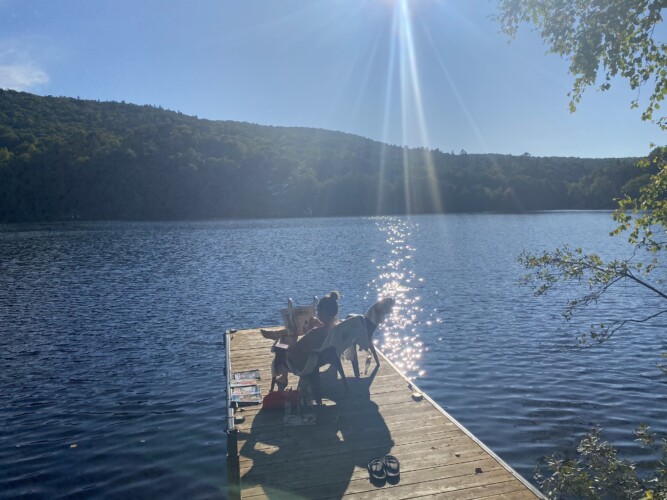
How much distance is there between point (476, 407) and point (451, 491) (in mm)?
6500

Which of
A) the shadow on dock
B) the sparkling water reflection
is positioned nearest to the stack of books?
the shadow on dock

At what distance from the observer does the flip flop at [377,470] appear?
6.91 metres

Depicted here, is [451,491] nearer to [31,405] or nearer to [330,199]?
[31,405]

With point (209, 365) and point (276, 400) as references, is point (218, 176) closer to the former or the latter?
point (209, 365)

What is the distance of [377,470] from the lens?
7.05m

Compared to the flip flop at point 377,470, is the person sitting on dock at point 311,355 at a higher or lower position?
higher

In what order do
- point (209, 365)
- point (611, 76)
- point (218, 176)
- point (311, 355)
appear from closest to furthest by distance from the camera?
1. point (611, 76)
2. point (311, 355)
3. point (209, 365)
4. point (218, 176)

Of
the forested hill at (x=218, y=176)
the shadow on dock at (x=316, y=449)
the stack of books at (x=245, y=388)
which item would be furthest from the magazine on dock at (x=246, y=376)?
the forested hill at (x=218, y=176)

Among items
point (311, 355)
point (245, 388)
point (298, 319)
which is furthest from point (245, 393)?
point (311, 355)

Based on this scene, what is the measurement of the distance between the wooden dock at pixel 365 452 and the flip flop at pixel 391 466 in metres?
0.09

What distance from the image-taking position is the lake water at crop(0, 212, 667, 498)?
34.4 ft

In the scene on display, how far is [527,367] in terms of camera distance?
51.6 feet

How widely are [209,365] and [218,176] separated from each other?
122568mm

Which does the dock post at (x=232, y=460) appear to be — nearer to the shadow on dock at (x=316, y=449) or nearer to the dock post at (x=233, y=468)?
the dock post at (x=233, y=468)
